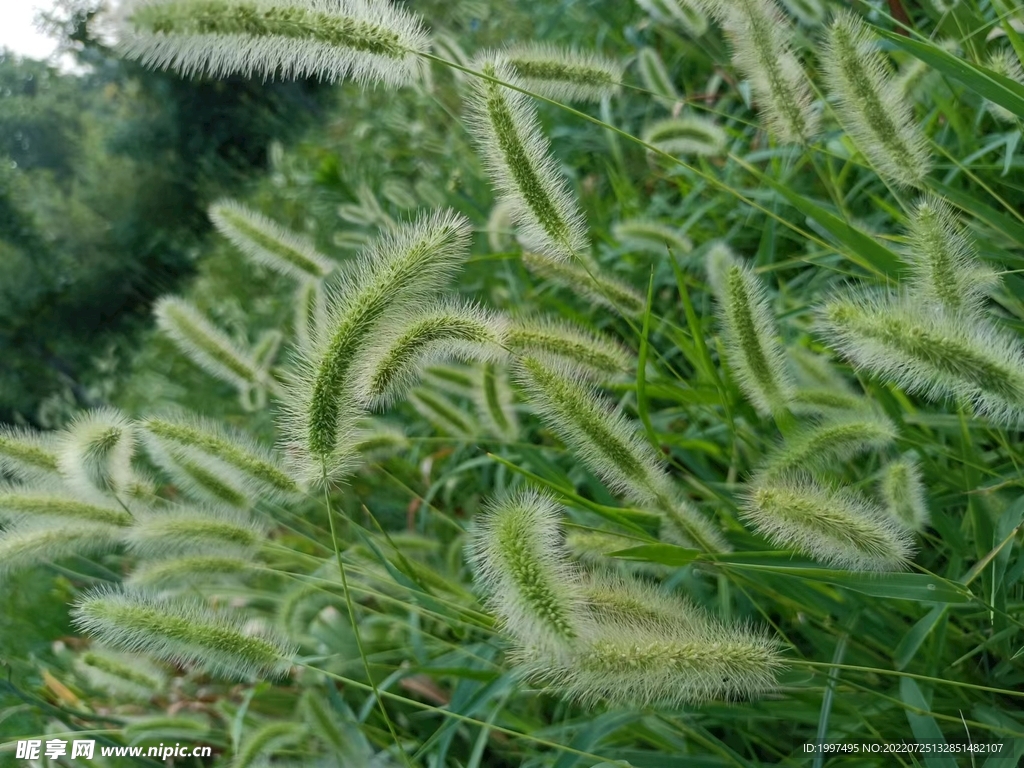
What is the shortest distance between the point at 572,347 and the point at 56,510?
1.04 meters

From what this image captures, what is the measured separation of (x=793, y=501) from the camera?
1051 millimetres

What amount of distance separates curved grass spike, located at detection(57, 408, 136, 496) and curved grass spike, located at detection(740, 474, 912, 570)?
1.15 meters

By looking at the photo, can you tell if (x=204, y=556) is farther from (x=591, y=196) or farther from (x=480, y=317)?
(x=591, y=196)

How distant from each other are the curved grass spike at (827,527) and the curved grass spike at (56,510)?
119 cm

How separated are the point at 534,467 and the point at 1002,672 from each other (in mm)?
1039

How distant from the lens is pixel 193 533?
1.49 m

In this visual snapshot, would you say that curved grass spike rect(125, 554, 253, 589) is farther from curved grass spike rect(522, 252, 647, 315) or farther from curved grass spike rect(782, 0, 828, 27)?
curved grass spike rect(782, 0, 828, 27)

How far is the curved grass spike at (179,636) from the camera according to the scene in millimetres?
1266

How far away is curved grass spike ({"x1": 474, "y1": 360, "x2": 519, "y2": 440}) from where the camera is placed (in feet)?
5.69

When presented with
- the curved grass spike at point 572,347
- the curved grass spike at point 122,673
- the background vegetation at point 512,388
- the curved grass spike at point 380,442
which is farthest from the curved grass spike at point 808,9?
the curved grass spike at point 122,673

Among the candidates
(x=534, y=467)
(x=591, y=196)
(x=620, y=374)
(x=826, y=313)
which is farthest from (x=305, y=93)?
(x=826, y=313)

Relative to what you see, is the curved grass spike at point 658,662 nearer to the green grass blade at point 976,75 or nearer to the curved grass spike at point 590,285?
the curved grass spike at point 590,285

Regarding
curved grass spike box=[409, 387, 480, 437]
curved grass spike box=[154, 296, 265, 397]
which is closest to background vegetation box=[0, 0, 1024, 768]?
curved grass spike box=[409, 387, 480, 437]

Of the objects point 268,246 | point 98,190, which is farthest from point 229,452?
point 98,190
